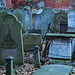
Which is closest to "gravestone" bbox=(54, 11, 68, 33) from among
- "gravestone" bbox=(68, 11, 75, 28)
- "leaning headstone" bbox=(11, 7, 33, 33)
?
"gravestone" bbox=(68, 11, 75, 28)

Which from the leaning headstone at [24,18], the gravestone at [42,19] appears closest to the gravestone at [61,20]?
the gravestone at [42,19]

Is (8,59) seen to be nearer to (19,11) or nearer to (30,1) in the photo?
(19,11)

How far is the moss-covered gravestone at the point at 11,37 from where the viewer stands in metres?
5.57

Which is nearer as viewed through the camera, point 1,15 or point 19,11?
point 1,15

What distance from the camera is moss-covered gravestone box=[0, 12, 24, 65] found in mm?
5574

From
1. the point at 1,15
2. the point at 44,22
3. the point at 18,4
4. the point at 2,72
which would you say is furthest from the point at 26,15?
the point at 18,4

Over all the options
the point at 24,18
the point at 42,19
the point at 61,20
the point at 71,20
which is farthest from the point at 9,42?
the point at 61,20

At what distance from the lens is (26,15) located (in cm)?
1200

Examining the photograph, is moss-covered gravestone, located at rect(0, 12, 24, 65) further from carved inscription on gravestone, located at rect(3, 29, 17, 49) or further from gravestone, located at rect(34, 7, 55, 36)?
gravestone, located at rect(34, 7, 55, 36)

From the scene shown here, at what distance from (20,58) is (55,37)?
4.63ft

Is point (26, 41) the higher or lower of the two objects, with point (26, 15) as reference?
lower

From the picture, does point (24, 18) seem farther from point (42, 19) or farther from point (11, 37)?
point (11, 37)

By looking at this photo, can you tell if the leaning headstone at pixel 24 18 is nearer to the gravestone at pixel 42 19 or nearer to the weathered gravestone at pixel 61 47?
the gravestone at pixel 42 19

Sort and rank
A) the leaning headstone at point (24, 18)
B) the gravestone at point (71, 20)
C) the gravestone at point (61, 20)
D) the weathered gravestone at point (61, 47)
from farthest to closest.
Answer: the gravestone at point (61, 20)
the leaning headstone at point (24, 18)
the gravestone at point (71, 20)
the weathered gravestone at point (61, 47)
